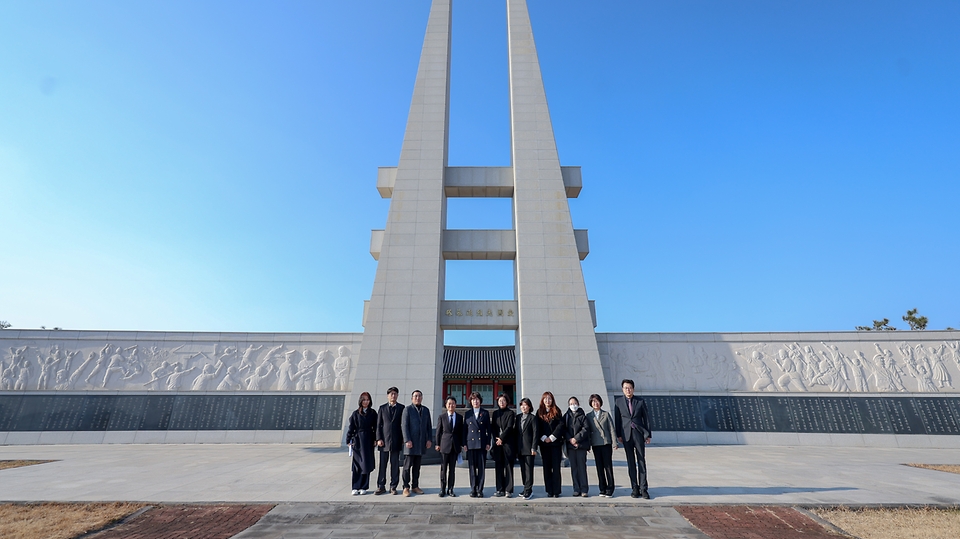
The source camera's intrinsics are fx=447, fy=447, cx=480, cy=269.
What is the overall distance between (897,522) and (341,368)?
11.2 metres

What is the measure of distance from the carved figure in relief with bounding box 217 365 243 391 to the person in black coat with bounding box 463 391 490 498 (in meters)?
8.91

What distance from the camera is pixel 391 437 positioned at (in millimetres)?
5684

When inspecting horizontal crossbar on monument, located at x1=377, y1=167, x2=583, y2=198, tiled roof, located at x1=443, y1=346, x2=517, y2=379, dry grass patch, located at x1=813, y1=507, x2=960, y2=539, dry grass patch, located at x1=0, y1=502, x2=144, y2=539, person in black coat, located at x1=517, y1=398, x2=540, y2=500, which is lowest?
dry grass patch, located at x1=813, y1=507, x2=960, y2=539

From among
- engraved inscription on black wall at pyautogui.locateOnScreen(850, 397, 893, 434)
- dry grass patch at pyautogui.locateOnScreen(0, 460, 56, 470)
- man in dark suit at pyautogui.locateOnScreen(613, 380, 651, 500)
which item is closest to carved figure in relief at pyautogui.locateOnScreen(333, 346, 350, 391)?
dry grass patch at pyautogui.locateOnScreen(0, 460, 56, 470)

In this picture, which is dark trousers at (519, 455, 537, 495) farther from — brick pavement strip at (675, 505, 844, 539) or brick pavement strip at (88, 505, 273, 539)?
brick pavement strip at (88, 505, 273, 539)

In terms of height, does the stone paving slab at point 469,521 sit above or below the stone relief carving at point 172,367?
below

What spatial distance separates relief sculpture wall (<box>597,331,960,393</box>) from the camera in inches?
462

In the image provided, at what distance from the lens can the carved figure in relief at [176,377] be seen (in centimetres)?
1182

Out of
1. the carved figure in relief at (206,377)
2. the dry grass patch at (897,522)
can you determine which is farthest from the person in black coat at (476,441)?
the carved figure in relief at (206,377)

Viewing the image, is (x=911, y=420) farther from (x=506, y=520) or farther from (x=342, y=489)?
(x=342, y=489)

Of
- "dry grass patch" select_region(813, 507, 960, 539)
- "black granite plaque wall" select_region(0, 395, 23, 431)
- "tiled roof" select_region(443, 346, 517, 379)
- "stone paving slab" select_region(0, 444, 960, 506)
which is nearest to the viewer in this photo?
"dry grass patch" select_region(813, 507, 960, 539)

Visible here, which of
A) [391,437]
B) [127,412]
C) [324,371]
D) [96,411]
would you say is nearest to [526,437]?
[391,437]

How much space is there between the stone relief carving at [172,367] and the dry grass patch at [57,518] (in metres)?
7.17

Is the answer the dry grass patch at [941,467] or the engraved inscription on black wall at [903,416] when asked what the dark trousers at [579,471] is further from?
the engraved inscription on black wall at [903,416]
